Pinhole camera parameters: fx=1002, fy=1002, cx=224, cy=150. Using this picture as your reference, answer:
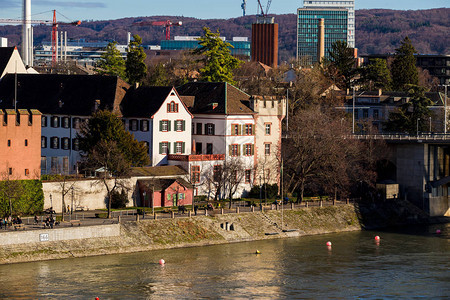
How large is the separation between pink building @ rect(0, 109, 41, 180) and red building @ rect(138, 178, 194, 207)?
13.1m

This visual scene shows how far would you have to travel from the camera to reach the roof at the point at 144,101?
116 meters

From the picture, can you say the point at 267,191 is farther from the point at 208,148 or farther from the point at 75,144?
the point at 75,144

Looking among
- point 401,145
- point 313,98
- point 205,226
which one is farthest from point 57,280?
point 313,98

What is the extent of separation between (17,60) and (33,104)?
1618 cm

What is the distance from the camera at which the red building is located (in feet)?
348

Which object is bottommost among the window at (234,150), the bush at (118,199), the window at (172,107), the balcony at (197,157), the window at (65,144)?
the bush at (118,199)

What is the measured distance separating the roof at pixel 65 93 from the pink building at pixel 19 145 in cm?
2095

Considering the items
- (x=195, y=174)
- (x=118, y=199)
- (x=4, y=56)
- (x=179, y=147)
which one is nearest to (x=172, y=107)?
(x=179, y=147)

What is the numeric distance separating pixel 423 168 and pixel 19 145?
52.8m

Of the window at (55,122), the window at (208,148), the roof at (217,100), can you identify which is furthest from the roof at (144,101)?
the window at (55,122)

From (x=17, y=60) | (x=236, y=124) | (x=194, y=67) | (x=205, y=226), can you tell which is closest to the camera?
(x=205, y=226)

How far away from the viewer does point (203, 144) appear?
393 feet

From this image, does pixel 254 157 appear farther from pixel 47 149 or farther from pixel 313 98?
pixel 313 98

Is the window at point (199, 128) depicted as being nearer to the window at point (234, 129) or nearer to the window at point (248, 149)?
the window at point (234, 129)
